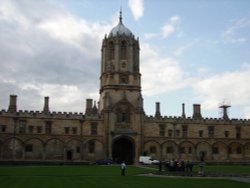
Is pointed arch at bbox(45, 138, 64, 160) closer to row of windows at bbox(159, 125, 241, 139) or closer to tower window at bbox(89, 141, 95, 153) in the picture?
tower window at bbox(89, 141, 95, 153)

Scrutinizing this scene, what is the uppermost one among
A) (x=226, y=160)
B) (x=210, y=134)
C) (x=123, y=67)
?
(x=123, y=67)

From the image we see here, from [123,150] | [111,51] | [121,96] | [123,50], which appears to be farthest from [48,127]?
[123,50]

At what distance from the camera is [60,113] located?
60.6 metres

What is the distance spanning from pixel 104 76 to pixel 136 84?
520cm

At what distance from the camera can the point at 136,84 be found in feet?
211

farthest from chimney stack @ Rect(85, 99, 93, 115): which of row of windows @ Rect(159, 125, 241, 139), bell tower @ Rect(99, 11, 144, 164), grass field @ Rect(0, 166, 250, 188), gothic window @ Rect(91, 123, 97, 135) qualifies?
grass field @ Rect(0, 166, 250, 188)

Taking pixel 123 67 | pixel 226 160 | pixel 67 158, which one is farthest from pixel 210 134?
pixel 67 158

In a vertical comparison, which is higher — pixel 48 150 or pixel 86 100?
pixel 86 100

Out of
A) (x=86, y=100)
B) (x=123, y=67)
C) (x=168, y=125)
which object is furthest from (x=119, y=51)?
(x=168, y=125)

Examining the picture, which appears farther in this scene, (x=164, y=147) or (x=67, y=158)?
(x=164, y=147)

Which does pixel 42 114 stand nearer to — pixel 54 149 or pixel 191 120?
pixel 54 149

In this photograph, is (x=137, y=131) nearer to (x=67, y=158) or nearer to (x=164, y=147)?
(x=164, y=147)

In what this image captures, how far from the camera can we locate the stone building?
193 ft

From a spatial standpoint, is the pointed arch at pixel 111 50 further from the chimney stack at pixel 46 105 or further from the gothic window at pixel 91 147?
the gothic window at pixel 91 147
